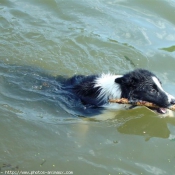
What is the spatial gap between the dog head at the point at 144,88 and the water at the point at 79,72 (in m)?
0.52

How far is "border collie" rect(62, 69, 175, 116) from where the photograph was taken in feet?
21.2

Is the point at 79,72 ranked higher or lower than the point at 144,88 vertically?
lower

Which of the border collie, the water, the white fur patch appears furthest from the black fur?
the water

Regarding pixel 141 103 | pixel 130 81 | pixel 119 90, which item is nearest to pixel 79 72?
pixel 119 90

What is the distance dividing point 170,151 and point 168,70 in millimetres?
3473

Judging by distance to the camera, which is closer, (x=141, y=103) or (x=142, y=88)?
(x=142, y=88)

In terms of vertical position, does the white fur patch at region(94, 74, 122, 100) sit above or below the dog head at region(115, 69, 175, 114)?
below

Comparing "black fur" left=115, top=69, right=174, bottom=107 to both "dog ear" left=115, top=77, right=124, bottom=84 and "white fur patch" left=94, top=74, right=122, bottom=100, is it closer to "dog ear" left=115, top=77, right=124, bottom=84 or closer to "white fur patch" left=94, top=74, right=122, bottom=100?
"dog ear" left=115, top=77, right=124, bottom=84

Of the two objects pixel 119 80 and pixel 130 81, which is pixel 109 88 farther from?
pixel 130 81

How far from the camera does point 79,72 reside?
8.73 metres

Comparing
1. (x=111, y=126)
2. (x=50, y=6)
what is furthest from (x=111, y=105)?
(x=50, y=6)

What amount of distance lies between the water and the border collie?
0.43 metres

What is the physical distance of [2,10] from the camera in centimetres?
1092

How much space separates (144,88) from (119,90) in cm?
52
